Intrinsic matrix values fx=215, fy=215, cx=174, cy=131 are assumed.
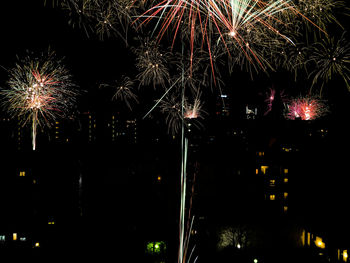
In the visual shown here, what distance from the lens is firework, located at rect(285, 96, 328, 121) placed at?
7.27 metres

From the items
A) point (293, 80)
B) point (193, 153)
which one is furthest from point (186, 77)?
point (293, 80)

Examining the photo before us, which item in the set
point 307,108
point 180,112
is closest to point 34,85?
point 180,112

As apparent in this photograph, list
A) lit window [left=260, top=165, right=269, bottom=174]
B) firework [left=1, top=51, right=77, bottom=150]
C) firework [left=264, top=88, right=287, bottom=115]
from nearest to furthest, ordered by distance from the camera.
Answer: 1. firework [left=1, top=51, right=77, bottom=150]
2. firework [left=264, top=88, right=287, bottom=115]
3. lit window [left=260, top=165, right=269, bottom=174]

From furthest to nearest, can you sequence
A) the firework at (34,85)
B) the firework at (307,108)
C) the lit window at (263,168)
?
the lit window at (263,168), the firework at (307,108), the firework at (34,85)

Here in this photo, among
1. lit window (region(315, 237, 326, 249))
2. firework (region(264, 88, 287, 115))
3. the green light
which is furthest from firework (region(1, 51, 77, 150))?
lit window (region(315, 237, 326, 249))

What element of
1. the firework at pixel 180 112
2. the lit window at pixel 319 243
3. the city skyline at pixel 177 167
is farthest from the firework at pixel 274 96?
the lit window at pixel 319 243

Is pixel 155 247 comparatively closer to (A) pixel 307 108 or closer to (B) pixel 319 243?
(B) pixel 319 243

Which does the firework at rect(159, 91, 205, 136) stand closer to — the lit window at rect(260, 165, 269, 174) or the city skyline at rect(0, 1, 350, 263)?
the city skyline at rect(0, 1, 350, 263)

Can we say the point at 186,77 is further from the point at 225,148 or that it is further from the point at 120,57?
the point at 225,148

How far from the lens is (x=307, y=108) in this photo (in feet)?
24.4

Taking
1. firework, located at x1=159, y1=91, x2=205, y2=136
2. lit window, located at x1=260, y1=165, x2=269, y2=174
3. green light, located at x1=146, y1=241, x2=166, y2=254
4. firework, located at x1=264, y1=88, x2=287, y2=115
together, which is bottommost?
green light, located at x1=146, y1=241, x2=166, y2=254

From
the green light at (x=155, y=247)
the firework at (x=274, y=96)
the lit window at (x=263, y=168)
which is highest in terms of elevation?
the firework at (x=274, y=96)

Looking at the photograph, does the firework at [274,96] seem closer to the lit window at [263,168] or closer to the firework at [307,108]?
the firework at [307,108]

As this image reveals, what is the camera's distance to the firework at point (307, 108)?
7.27 meters
